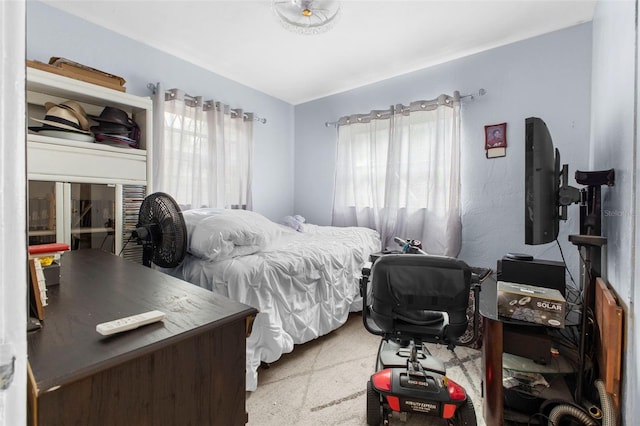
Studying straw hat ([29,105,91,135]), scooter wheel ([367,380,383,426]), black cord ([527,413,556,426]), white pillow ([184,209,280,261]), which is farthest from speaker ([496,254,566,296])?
straw hat ([29,105,91,135])

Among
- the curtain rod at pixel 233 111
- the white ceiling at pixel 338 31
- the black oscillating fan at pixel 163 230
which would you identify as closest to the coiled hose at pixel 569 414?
the black oscillating fan at pixel 163 230

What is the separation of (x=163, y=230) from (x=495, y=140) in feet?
8.72

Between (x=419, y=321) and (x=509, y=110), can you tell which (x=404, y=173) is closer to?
(x=509, y=110)

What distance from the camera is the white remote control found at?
2.18 ft

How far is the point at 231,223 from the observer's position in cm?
184

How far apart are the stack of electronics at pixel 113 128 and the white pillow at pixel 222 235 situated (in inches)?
29.4

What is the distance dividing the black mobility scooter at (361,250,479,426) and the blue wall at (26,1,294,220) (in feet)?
7.99

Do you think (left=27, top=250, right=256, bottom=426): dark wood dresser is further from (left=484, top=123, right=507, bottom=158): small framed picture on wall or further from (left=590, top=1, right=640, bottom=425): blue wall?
(left=484, top=123, right=507, bottom=158): small framed picture on wall

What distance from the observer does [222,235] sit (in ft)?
5.73

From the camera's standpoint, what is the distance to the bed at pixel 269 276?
5.35 feet

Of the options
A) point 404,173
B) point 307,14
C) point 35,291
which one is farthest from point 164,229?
point 404,173

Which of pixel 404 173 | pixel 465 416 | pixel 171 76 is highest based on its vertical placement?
pixel 171 76
